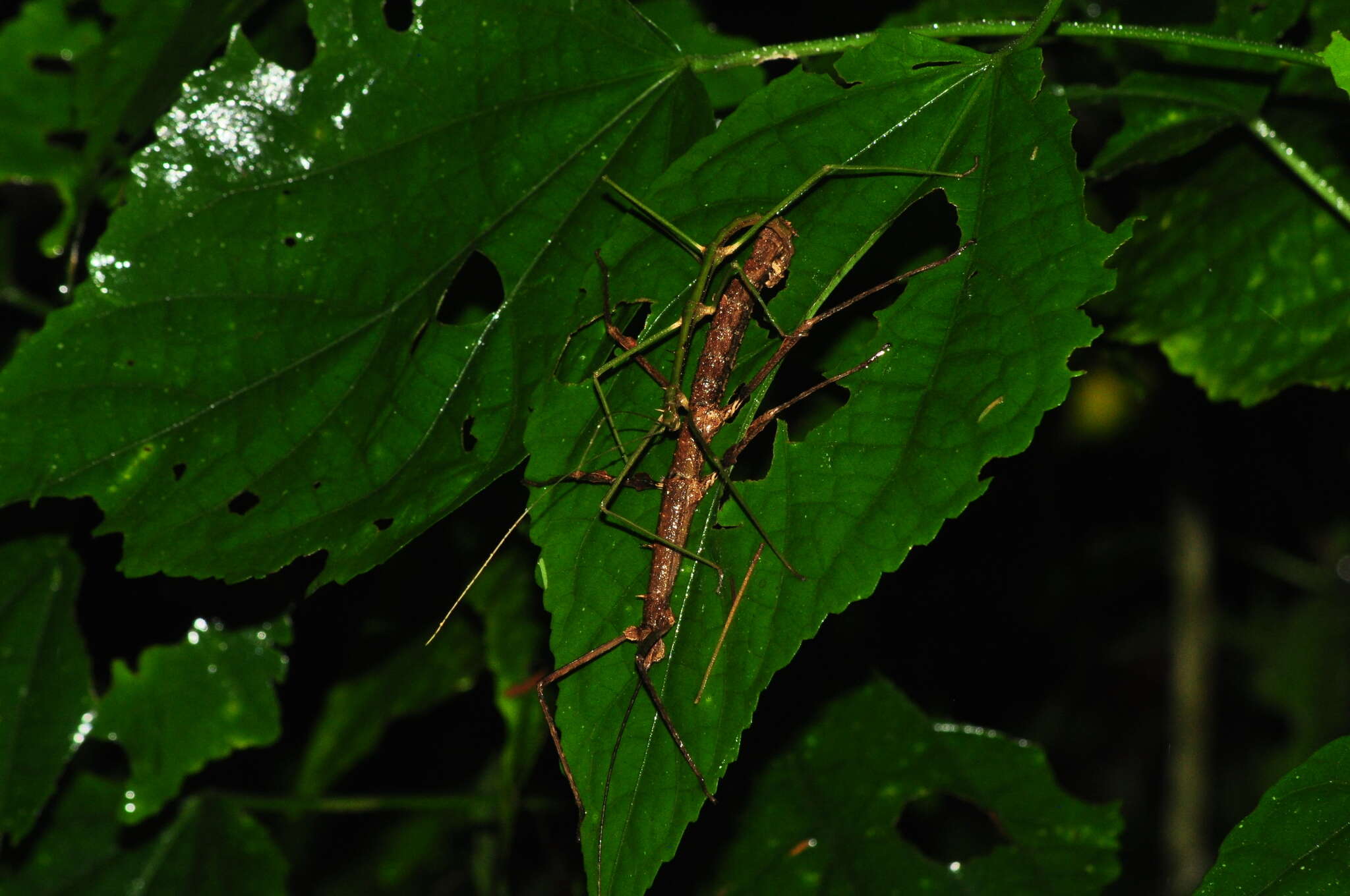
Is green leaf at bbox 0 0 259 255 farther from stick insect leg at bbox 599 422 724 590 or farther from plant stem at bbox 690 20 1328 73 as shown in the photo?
stick insect leg at bbox 599 422 724 590

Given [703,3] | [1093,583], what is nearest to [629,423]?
[703,3]

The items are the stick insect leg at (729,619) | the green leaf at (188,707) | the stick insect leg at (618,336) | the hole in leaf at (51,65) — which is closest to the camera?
the stick insect leg at (729,619)

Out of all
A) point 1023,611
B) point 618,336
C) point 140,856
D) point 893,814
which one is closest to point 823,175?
point 618,336

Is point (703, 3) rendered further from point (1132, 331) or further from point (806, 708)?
point (806, 708)

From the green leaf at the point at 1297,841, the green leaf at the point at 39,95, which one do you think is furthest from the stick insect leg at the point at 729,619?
the green leaf at the point at 39,95

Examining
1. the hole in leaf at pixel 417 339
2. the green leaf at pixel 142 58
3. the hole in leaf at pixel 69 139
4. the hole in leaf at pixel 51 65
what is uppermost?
the green leaf at pixel 142 58

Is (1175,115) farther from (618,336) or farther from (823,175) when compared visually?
(618,336)

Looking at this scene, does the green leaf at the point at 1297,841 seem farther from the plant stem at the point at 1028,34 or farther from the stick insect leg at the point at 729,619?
the plant stem at the point at 1028,34
